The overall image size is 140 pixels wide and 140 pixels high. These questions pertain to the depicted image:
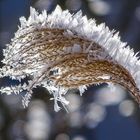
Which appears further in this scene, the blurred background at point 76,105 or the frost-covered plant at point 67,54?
the blurred background at point 76,105

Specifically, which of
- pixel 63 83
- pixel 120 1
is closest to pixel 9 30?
pixel 120 1

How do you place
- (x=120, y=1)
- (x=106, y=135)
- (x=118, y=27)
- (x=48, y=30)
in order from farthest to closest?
(x=106, y=135)
(x=120, y=1)
(x=118, y=27)
(x=48, y=30)

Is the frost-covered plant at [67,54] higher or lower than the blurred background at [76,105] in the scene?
lower

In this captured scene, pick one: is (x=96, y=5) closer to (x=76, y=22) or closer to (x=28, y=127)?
(x=28, y=127)

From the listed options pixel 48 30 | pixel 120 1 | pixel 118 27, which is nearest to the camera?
pixel 48 30

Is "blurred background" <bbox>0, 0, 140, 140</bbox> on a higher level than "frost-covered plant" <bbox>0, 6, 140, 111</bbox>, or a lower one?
higher
